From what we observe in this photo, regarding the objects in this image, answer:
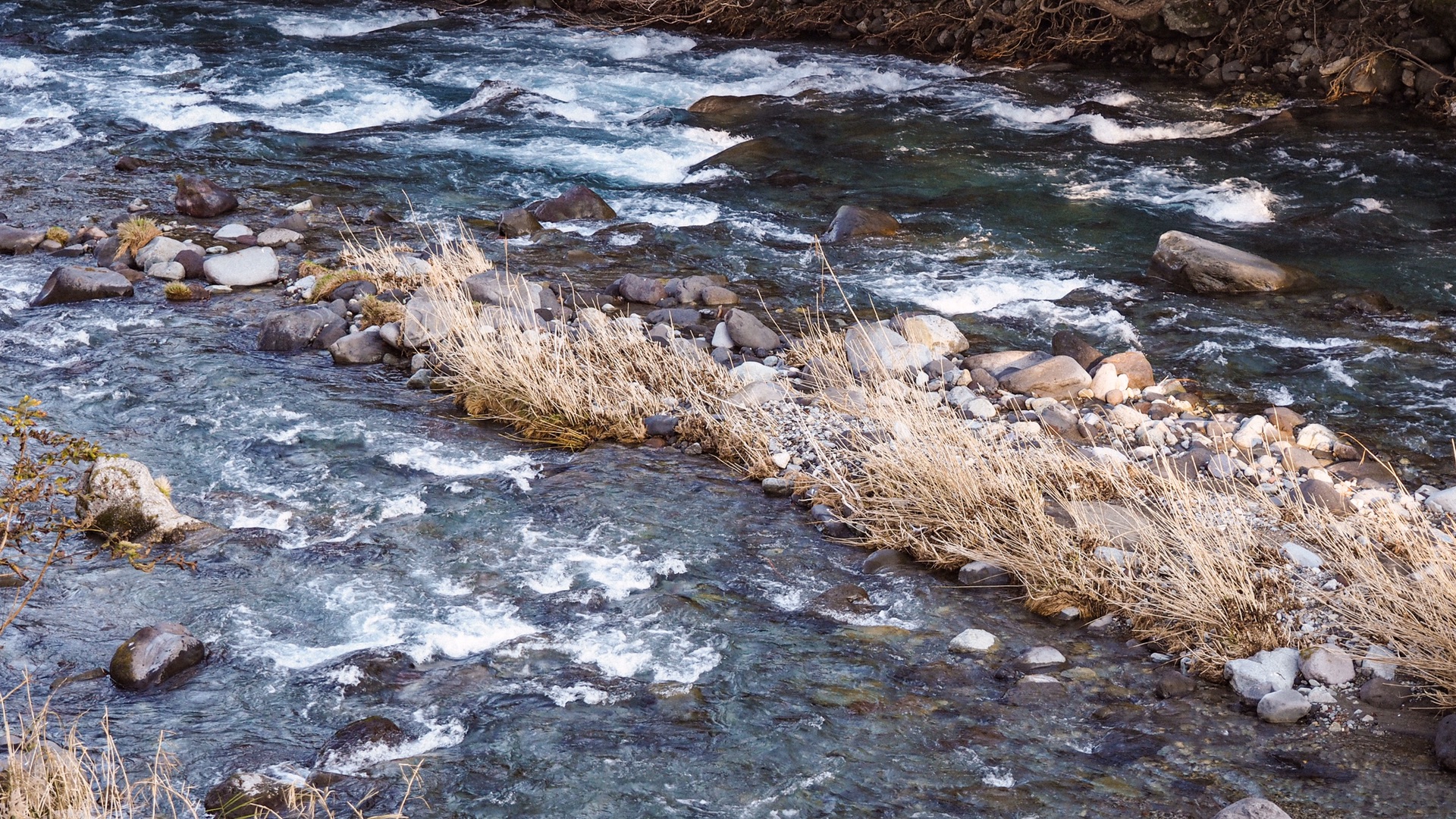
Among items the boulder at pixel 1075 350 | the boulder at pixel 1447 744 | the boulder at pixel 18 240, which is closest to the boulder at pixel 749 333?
the boulder at pixel 1075 350

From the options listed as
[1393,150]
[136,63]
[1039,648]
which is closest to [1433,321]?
[1393,150]

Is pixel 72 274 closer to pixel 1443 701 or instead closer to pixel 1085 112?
pixel 1443 701

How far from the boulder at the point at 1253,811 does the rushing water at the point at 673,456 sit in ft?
0.63

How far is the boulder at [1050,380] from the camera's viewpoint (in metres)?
7.00

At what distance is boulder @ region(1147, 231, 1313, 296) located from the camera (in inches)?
343

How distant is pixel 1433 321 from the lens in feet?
26.6

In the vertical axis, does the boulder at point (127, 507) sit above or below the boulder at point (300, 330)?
above

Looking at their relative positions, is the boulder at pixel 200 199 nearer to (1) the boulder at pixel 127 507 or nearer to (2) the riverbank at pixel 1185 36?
(1) the boulder at pixel 127 507

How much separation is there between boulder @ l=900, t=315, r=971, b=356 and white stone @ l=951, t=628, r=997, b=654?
2.99m

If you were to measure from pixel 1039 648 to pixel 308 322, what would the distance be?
5.42 m

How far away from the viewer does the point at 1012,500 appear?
17.5 feet

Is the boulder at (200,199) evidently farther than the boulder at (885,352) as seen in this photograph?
Yes

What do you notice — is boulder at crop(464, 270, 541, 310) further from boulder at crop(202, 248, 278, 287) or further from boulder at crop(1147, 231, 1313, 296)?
boulder at crop(1147, 231, 1313, 296)

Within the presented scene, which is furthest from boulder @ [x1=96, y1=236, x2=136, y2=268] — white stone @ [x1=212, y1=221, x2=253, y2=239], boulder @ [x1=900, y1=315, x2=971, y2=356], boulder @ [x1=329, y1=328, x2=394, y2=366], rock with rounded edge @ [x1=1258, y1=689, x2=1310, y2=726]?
rock with rounded edge @ [x1=1258, y1=689, x2=1310, y2=726]
